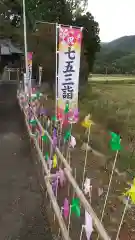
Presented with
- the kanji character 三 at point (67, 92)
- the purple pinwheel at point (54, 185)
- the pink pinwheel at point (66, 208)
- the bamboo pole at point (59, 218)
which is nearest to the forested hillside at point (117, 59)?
the kanji character 三 at point (67, 92)

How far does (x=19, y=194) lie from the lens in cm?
614

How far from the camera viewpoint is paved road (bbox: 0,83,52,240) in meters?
4.95

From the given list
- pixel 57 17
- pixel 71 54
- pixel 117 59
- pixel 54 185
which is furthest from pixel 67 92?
pixel 117 59

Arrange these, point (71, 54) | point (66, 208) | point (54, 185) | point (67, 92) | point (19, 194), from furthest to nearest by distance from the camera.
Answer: point (67, 92) < point (71, 54) < point (19, 194) < point (54, 185) < point (66, 208)

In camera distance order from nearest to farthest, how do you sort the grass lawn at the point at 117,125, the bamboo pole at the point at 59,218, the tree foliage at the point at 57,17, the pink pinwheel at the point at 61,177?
the bamboo pole at the point at 59,218 → the pink pinwheel at the point at 61,177 → the grass lawn at the point at 117,125 → the tree foliage at the point at 57,17

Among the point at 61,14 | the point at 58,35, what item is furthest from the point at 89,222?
the point at 61,14

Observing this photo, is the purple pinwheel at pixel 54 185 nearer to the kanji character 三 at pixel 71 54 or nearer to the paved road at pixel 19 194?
the paved road at pixel 19 194

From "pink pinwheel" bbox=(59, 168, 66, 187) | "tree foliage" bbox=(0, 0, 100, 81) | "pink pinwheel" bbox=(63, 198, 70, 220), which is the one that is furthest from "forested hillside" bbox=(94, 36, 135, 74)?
"pink pinwheel" bbox=(63, 198, 70, 220)

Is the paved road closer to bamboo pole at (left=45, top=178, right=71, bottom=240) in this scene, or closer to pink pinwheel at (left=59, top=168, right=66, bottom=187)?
bamboo pole at (left=45, top=178, right=71, bottom=240)

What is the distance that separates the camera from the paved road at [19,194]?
495 cm

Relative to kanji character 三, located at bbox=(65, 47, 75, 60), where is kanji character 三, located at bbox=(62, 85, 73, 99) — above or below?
below

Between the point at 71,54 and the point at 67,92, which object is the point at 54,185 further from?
the point at 71,54

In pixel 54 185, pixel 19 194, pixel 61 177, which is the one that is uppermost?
pixel 61 177

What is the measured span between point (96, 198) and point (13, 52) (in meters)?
22.0
